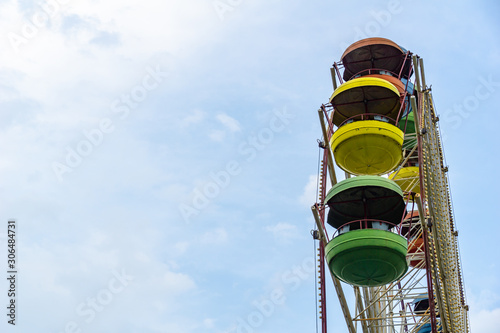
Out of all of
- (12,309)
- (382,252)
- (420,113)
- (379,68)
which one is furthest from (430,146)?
(12,309)

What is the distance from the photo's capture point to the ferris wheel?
22.4 meters

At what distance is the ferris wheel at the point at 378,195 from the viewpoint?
22.4 metres

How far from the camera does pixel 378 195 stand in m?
23.9

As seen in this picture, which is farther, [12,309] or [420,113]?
[420,113]

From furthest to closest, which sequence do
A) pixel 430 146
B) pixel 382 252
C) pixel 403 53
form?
1. pixel 403 53
2. pixel 430 146
3. pixel 382 252

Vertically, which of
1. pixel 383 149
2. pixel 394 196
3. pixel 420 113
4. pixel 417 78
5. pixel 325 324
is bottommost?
pixel 325 324

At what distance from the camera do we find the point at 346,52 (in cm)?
3131

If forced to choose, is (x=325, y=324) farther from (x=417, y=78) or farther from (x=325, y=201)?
(x=417, y=78)

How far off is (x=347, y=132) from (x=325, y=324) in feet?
25.4

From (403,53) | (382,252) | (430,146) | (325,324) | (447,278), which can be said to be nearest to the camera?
(382,252)

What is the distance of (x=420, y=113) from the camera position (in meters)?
27.8

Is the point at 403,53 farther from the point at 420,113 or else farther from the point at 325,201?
the point at 325,201

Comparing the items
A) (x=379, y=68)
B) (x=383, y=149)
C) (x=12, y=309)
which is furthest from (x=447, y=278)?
(x=12, y=309)

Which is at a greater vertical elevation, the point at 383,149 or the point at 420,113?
the point at 420,113
